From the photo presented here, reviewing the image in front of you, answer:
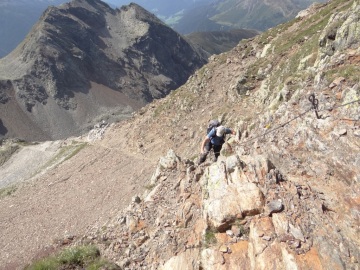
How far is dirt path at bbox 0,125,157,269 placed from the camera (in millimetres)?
24469

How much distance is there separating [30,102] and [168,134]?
107 m

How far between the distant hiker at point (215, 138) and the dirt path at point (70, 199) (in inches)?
356

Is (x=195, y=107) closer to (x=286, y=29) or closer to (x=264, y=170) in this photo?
(x=286, y=29)

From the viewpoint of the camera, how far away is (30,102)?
5133 inches

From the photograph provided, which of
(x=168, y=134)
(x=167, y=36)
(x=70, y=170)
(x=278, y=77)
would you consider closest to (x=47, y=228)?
(x=70, y=170)

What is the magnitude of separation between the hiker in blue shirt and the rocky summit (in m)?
109

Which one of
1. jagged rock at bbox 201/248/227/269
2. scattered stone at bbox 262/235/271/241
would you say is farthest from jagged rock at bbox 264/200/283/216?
jagged rock at bbox 201/248/227/269

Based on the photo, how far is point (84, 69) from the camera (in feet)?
502

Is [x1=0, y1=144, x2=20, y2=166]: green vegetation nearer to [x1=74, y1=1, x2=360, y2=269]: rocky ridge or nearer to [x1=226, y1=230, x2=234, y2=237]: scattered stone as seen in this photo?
[x1=74, y1=1, x2=360, y2=269]: rocky ridge

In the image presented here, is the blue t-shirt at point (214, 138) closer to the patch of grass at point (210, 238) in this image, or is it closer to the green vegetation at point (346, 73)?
the green vegetation at point (346, 73)

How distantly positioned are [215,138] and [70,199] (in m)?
19.3

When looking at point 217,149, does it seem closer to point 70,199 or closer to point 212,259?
point 212,259

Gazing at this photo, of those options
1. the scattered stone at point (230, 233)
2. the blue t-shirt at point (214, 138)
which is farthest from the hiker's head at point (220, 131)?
the scattered stone at point (230, 233)

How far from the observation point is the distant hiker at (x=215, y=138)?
56.8 ft
